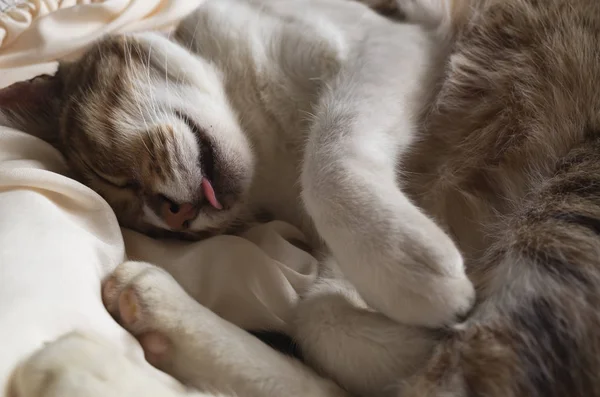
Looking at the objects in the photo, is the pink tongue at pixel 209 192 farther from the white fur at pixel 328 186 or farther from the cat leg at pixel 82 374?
the cat leg at pixel 82 374

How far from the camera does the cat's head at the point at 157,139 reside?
1179mm

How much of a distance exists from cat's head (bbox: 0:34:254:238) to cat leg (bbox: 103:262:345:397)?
0.76 ft

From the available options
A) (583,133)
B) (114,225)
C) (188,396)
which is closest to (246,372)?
(188,396)

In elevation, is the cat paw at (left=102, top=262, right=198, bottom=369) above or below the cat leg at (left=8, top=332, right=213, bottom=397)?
below

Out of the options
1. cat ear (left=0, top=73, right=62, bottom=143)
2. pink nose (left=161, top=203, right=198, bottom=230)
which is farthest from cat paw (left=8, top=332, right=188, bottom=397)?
cat ear (left=0, top=73, right=62, bottom=143)

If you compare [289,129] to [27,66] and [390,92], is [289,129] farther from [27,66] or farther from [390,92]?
[27,66]

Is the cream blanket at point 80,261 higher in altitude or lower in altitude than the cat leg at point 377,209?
lower

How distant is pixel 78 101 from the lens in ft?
4.29

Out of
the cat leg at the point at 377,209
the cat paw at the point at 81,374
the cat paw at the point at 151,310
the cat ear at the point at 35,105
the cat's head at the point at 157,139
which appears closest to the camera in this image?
the cat paw at the point at 81,374

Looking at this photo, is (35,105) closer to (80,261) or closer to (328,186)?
(80,261)

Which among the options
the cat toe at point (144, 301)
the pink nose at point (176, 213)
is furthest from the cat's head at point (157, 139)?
the cat toe at point (144, 301)

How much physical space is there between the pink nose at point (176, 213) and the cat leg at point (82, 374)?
0.43 m

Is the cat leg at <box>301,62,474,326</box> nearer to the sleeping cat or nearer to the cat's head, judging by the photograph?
the sleeping cat

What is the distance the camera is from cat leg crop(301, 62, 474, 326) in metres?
0.80
